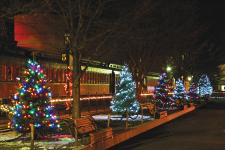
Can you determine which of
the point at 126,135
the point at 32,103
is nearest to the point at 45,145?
the point at 32,103

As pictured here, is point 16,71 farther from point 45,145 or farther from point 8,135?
point 45,145

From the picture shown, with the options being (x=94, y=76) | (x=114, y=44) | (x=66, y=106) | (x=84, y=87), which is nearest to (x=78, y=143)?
(x=114, y=44)

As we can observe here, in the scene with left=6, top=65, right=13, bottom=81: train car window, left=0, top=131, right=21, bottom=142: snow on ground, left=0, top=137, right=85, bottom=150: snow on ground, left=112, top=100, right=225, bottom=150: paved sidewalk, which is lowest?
left=112, top=100, right=225, bottom=150: paved sidewalk

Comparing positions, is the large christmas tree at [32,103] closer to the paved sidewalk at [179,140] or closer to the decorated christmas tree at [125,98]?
the paved sidewalk at [179,140]

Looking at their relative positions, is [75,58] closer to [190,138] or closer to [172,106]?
[190,138]

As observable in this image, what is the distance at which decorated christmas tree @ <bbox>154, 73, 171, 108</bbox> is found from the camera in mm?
40031

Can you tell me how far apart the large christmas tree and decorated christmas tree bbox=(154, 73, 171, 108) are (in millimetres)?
23270

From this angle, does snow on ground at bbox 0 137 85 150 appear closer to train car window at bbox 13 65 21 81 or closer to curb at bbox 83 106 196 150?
curb at bbox 83 106 196 150

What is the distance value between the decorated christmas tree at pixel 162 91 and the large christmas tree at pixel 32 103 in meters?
23.3

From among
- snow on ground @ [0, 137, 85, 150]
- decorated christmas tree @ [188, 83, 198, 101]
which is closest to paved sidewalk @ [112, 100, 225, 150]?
snow on ground @ [0, 137, 85, 150]

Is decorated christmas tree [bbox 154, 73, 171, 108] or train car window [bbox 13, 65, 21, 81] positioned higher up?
train car window [bbox 13, 65, 21, 81]

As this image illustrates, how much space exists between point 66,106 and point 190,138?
1157cm

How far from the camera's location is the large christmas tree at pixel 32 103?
17.2 meters

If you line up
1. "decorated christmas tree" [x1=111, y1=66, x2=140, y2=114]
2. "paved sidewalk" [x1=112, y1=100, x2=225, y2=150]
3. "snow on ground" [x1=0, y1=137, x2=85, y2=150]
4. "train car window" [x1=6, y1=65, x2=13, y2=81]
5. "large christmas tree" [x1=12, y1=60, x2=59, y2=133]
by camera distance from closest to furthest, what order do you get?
"snow on ground" [x1=0, y1=137, x2=85, y2=150] → "paved sidewalk" [x1=112, y1=100, x2=225, y2=150] → "large christmas tree" [x1=12, y1=60, x2=59, y2=133] → "train car window" [x1=6, y1=65, x2=13, y2=81] → "decorated christmas tree" [x1=111, y1=66, x2=140, y2=114]
